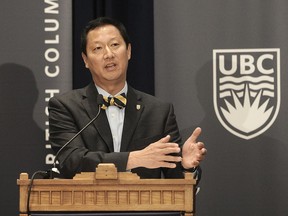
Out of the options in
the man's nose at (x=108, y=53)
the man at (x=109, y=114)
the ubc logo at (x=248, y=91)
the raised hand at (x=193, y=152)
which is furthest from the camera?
the ubc logo at (x=248, y=91)

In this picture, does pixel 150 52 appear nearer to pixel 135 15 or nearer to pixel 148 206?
pixel 135 15

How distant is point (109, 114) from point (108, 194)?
110 centimetres

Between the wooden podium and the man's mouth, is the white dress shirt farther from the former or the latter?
the wooden podium

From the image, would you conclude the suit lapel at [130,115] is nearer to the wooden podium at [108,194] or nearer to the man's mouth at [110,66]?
the man's mouth at [110,66]

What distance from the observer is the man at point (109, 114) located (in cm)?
315

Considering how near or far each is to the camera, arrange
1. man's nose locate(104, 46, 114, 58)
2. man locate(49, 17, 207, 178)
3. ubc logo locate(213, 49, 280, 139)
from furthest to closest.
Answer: ubc logo locate(213, 49, 280, 139)
man's nose locate(104, 46, 114, 58)
man locate(49, 17, 207, 178)

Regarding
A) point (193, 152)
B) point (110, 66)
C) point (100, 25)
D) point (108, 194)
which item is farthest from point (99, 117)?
point (108, 194)

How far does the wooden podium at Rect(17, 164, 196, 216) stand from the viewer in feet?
7.18

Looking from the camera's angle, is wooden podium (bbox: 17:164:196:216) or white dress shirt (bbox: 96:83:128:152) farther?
white dress shirt (bbox: 96:83:128:152)

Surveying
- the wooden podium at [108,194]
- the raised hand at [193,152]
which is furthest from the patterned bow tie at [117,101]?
the wooden podium at [108,194]

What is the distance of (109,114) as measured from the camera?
10.7ft

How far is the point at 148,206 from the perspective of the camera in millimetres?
2186

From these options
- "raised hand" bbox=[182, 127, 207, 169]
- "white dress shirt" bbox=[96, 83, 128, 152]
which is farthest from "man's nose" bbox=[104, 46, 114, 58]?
"raised hand" bbox=[182, 127, 207, 169]

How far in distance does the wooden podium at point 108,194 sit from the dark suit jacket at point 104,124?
2.49 ft
